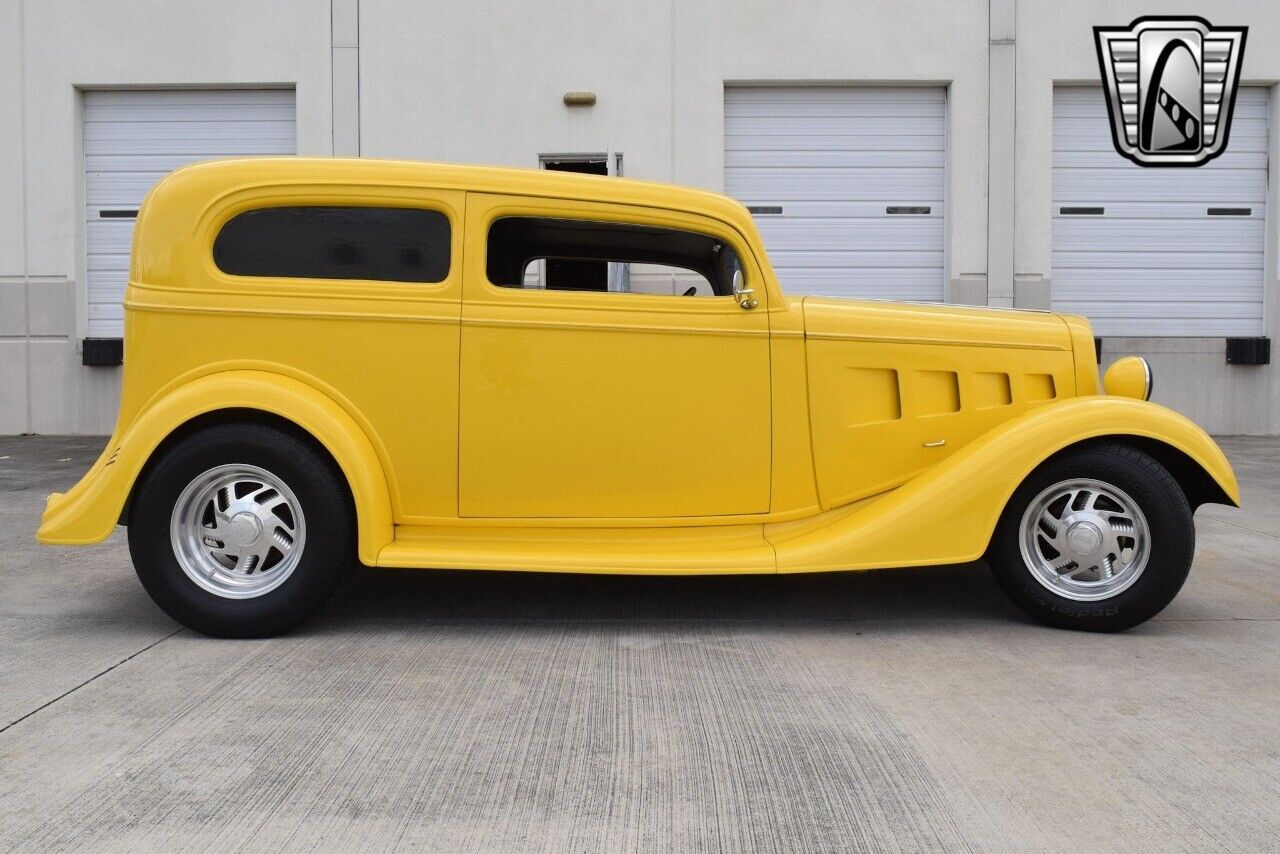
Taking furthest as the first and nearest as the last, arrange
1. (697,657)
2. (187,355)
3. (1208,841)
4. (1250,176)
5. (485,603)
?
1. (1250,176)
2. (485,603)
3. (187,355)
4. (697,657)
5. (1208,841)

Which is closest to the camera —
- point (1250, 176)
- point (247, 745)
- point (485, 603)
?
point (247, 745)

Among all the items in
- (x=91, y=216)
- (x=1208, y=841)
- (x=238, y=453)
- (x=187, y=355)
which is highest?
(x=91, y=216)

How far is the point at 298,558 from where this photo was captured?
3.93 metres

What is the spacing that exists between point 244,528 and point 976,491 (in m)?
2.76

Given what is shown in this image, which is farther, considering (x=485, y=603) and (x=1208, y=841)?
(x=485, y=603)

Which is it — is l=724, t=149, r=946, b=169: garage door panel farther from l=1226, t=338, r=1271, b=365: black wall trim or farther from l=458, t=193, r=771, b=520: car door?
l=458, t=193, r=771, b=520: car door

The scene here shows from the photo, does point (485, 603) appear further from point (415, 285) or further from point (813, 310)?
point (813, 310)

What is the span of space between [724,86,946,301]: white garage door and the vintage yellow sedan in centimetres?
748

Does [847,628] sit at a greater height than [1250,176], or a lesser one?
lesser

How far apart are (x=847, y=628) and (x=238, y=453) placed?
95.8 inches

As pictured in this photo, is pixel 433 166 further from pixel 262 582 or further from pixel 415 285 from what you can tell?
pixel 262 582

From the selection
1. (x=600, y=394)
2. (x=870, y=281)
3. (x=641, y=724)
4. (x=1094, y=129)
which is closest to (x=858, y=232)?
(x=870, y=281)

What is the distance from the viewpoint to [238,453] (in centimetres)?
389

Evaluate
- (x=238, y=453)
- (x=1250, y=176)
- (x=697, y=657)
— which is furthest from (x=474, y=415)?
(x=1250, y=176)
